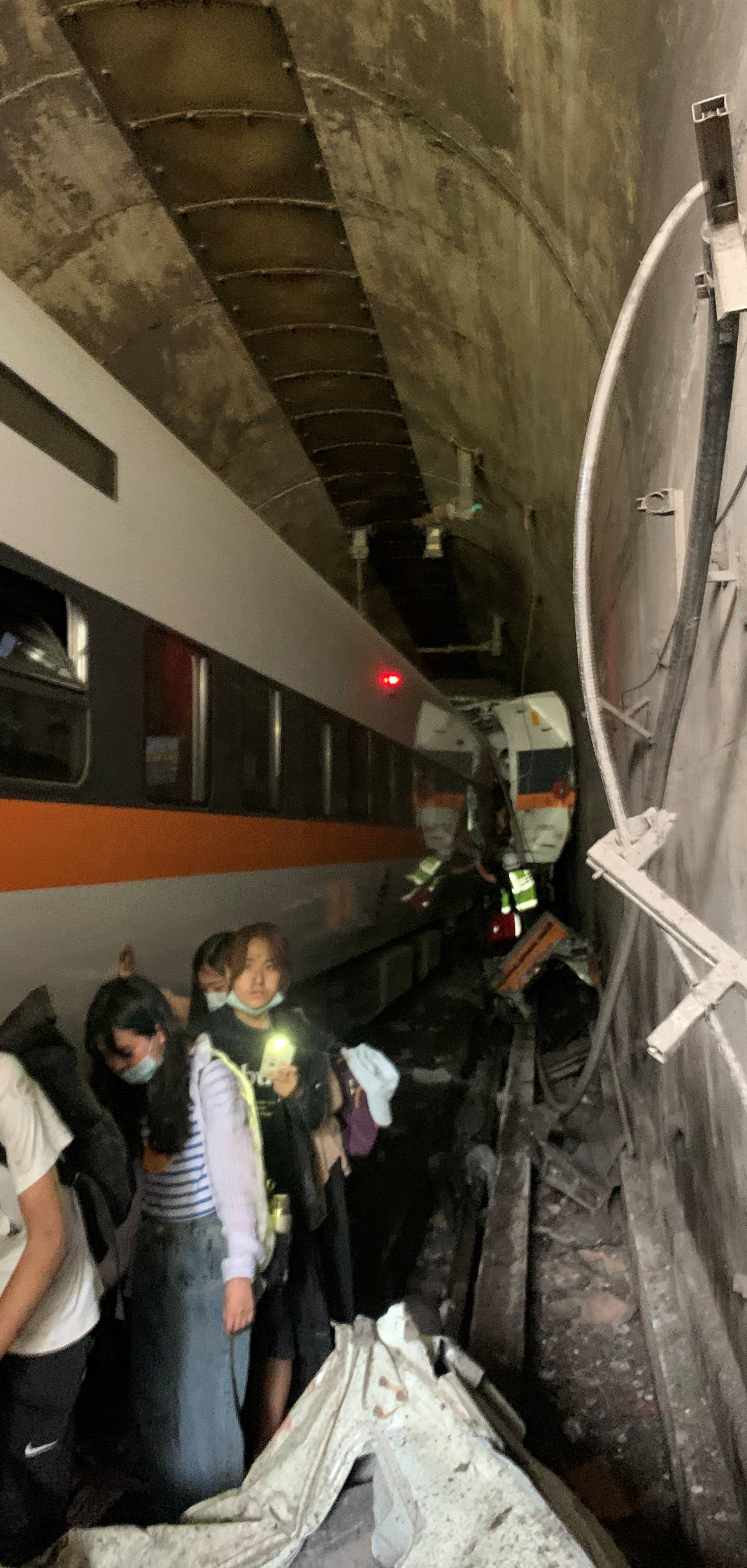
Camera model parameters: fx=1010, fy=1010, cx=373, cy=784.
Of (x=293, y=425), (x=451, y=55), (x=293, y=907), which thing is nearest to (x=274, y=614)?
(x=293, y=907)

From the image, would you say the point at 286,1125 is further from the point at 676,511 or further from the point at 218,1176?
the point at 676,511

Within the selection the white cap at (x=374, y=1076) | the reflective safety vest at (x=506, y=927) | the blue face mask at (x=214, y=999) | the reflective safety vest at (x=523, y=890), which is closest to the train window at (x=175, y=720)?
the blue face mask at (x=214, y=999)

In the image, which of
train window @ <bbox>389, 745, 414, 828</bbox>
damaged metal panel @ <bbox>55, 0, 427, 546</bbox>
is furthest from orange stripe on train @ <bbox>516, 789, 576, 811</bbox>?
damaged metal panel @ <bbox>55, 0, 427, 546</bbox>

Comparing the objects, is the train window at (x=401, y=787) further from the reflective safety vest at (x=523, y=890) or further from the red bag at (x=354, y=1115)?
the red bag at (x=354, y=1115)

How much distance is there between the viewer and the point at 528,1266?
4.78 meters

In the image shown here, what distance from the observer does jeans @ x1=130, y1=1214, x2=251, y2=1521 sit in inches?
102

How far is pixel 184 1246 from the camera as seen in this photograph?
8.50 feet

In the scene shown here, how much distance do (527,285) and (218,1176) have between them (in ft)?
16.4

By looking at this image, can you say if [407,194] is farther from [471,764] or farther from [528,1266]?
[471,764]

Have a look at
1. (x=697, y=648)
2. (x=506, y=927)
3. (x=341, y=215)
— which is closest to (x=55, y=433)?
(x=697, y=648)

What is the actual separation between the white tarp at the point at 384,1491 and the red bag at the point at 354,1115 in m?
0.78

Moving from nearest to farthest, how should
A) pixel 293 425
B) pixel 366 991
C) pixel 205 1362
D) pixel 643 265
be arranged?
pixel 643 265 < pixel 205 1362 < pixel 366 991 < pixel 293 425

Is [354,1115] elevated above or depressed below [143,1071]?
below

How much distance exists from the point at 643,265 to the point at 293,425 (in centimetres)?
805
